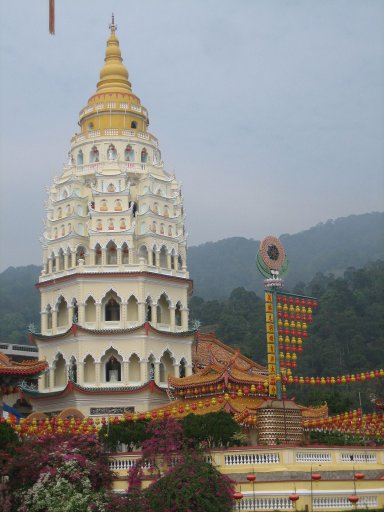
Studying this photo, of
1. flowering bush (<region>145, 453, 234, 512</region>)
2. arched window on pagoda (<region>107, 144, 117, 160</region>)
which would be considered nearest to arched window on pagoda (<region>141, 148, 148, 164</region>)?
arched window on pagoda (<region>107, 144, 117, 160</region>)

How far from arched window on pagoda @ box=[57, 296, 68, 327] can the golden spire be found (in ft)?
39.8

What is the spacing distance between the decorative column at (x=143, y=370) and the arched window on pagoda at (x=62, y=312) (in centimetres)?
518

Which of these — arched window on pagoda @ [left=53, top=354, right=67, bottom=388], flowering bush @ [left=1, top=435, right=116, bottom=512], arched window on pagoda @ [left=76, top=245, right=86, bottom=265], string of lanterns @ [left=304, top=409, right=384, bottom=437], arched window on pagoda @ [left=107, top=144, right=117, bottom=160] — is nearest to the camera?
flowering bush @ [left=1, top=435, right=116, bottom=512]

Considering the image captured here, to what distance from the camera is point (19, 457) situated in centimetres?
2748

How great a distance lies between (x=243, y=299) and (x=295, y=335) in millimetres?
73718

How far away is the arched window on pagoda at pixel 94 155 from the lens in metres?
49.0

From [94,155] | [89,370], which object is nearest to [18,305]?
[94,155]

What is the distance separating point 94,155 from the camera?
49250 mm

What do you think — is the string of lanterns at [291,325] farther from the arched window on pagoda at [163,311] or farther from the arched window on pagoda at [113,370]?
the arched window on pagoda at [163,311]

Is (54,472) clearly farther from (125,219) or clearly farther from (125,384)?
(125,219)

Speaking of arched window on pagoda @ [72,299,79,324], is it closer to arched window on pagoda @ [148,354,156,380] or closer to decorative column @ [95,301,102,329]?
decorative column @ [95,301,102,329]

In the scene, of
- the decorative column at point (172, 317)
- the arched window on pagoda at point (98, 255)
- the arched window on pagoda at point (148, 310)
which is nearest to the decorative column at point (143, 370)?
the arched window on pagoda at point (148, 310)

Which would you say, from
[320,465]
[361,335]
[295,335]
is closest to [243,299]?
[361,335]

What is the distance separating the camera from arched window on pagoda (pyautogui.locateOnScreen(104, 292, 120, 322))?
45844 mm
